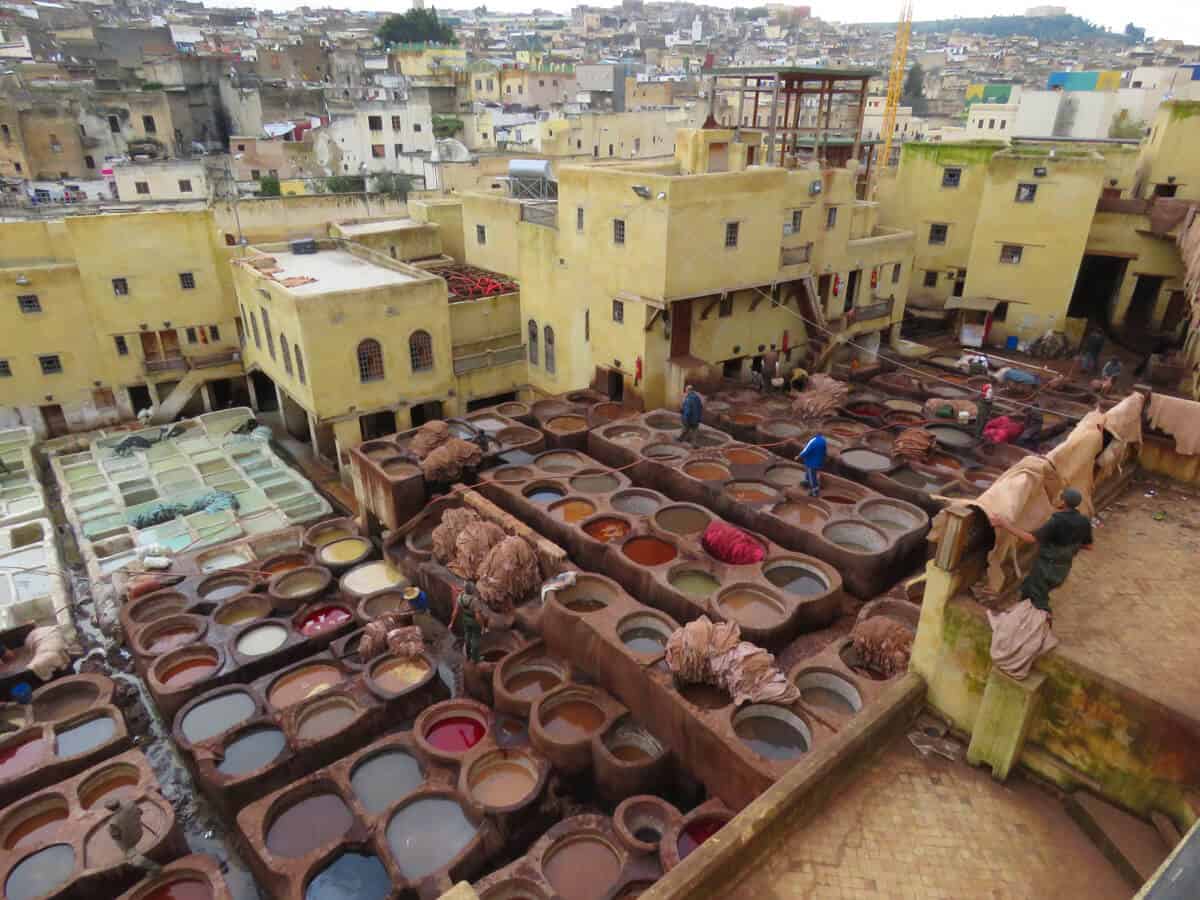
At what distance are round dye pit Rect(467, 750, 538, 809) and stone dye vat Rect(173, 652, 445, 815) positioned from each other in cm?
269

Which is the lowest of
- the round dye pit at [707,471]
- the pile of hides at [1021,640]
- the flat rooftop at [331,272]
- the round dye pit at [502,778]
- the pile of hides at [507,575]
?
the round dye pit at [502,778]

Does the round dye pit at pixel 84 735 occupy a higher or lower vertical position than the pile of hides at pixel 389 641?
lower

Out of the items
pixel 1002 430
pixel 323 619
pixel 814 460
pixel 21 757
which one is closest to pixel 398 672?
pixel 323 619

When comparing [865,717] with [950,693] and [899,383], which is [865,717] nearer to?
[950,693]

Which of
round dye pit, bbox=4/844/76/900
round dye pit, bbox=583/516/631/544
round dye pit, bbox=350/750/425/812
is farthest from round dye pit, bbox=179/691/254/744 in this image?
round dye pit, bbox=583/516/631/544

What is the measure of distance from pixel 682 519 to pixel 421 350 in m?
12.5

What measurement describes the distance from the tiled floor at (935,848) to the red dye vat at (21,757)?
1368cm

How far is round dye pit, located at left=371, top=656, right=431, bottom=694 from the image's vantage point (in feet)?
50.4

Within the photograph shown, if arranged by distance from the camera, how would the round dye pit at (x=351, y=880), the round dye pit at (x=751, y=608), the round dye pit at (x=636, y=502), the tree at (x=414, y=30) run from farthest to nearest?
the tree at (x=414, y=30), the round dye pit at (x=636, y=502), the round dye pit at (x=751, y=608), the round dye pit at (x=351, y=880)

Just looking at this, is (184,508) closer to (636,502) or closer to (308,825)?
(308,825)

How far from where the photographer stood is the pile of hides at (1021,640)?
24.3ft

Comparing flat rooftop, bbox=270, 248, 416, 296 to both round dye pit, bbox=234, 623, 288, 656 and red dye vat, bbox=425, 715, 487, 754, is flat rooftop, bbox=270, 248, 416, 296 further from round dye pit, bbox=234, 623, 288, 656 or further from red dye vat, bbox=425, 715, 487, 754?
red dye vat, bbox=425, 715, 487, 754

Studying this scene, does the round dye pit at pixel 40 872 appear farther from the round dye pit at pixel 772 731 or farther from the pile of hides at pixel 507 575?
the round dye pit at pixel 772 731

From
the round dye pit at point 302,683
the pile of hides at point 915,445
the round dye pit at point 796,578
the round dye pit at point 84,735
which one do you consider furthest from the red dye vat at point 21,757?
the pile of hides at point 915,445
